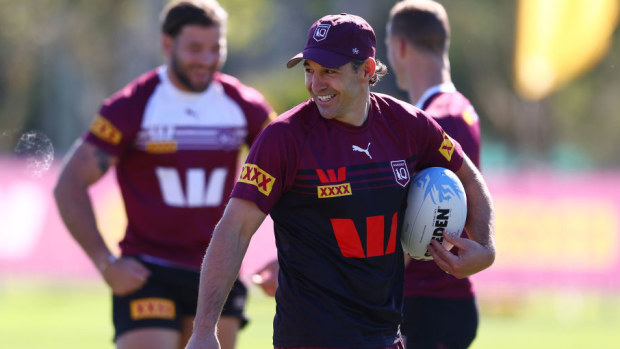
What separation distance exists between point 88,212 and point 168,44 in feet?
3.93

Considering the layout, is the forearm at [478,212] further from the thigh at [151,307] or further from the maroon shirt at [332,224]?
the thigh at [151,307]

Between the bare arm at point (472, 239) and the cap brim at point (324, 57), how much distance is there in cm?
99

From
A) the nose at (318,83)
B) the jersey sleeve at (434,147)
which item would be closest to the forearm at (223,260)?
the nose at (318,83)

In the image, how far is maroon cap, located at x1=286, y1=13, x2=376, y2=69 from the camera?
17.4ft

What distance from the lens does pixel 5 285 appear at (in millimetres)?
20625

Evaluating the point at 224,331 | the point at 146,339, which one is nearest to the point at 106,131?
the point at 146,339

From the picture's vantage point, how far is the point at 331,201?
5.35 m

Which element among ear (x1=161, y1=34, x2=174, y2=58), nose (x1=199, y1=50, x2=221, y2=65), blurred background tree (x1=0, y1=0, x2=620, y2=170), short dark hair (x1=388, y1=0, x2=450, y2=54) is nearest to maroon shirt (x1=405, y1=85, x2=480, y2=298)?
short dark hair (x1=388, y1=0, x2=450, y2=54)

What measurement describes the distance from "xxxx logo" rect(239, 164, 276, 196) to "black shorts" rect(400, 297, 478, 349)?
1681mm

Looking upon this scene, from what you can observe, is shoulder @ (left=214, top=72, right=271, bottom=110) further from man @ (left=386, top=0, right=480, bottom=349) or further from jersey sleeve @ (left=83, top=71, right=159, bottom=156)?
man @ (left=386, top=0, right=480, bottom=349)

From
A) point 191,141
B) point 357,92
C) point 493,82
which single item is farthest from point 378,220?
point 493,82

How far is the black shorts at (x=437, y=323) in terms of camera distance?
6500mm

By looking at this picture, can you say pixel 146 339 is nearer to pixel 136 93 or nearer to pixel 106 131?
pixel 106 131

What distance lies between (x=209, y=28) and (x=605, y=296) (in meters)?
11.1
